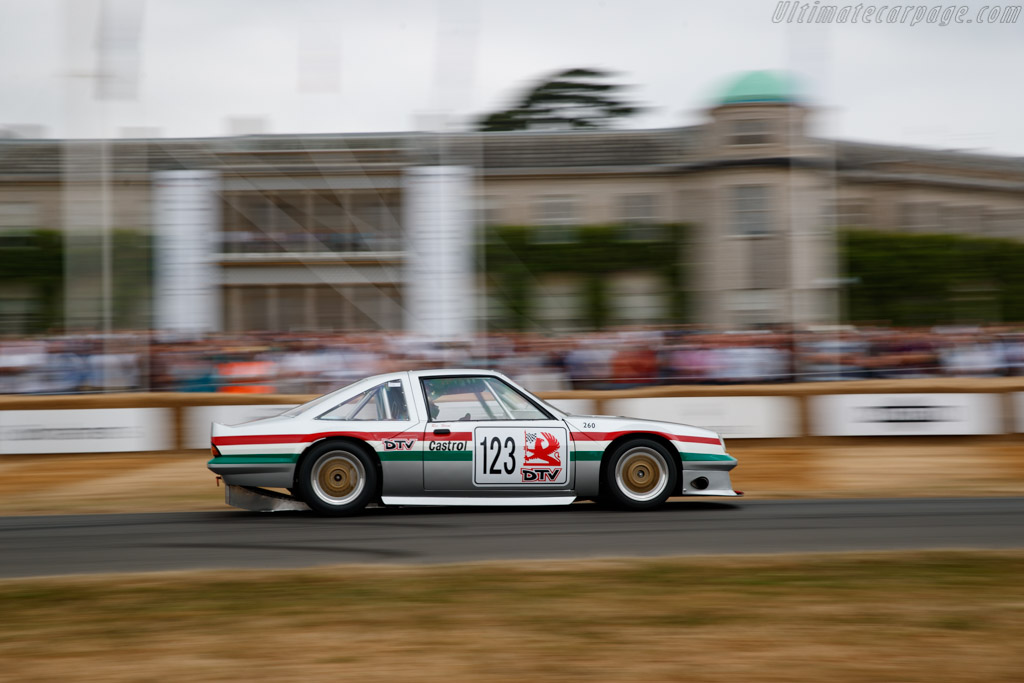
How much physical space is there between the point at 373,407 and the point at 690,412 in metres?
7.20

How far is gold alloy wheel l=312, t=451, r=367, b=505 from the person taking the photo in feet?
26.3

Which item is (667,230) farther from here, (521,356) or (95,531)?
(95,531)

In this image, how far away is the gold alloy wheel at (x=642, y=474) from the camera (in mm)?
8156

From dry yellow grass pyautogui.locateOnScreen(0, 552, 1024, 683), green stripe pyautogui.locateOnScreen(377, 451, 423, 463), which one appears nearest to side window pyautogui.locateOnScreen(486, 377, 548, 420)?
green stripe pyautogui.locateOnScreen(377, 451, 423, 463)

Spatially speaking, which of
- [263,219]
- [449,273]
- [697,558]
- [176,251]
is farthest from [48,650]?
[263,219]

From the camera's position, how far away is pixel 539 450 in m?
8.00

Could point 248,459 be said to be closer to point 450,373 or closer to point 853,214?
point 450,373

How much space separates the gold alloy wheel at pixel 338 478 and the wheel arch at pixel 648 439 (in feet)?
6.01

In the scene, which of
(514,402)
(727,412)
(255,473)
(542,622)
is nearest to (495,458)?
(514,402)

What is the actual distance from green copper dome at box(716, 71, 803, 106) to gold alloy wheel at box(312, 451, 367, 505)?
2909cm

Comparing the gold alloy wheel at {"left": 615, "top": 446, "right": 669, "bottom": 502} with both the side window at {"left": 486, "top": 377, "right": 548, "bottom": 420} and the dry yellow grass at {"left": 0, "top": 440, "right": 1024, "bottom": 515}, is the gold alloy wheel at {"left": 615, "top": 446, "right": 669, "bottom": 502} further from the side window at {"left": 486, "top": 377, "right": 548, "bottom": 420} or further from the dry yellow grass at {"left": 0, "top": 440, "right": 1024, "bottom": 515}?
the dry yellow grass at {"left": 0, "top": 440, "right": 1024, "bottom": 515}

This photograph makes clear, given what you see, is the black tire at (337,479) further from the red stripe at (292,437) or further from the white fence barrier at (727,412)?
the white fence barrier at (727,412)

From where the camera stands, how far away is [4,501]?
1025 cm

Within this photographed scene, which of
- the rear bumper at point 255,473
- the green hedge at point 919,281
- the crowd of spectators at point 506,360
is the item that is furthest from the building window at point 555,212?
the rear bumper at point 255,473
